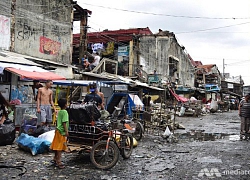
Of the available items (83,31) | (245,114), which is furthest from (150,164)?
(83,31)

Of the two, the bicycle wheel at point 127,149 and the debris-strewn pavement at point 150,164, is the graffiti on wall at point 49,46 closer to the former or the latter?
the debris-strewn pavement at point 150,164

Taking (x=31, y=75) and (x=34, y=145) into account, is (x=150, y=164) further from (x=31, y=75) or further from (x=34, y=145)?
(x=31, y=75)

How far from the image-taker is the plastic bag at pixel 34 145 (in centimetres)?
623

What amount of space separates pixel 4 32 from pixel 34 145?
726cm

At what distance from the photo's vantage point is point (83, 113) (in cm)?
552

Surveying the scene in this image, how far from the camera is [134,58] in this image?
22484 mm

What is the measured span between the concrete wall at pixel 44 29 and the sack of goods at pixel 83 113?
27.0ft

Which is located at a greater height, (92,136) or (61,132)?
(61,132)

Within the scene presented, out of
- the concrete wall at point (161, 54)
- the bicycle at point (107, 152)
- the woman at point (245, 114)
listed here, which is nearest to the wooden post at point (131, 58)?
the concrete wall at point (161, 54)

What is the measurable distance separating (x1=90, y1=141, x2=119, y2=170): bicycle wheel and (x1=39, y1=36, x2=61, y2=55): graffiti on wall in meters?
9.77

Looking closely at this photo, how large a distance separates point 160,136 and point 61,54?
8408 millimetres

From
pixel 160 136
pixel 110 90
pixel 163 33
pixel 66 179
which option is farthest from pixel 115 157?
pixel 163 33

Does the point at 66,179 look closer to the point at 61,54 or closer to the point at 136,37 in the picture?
the point at 61,54

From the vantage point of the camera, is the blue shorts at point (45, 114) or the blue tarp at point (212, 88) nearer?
the blue shorts at point (45, 114)
